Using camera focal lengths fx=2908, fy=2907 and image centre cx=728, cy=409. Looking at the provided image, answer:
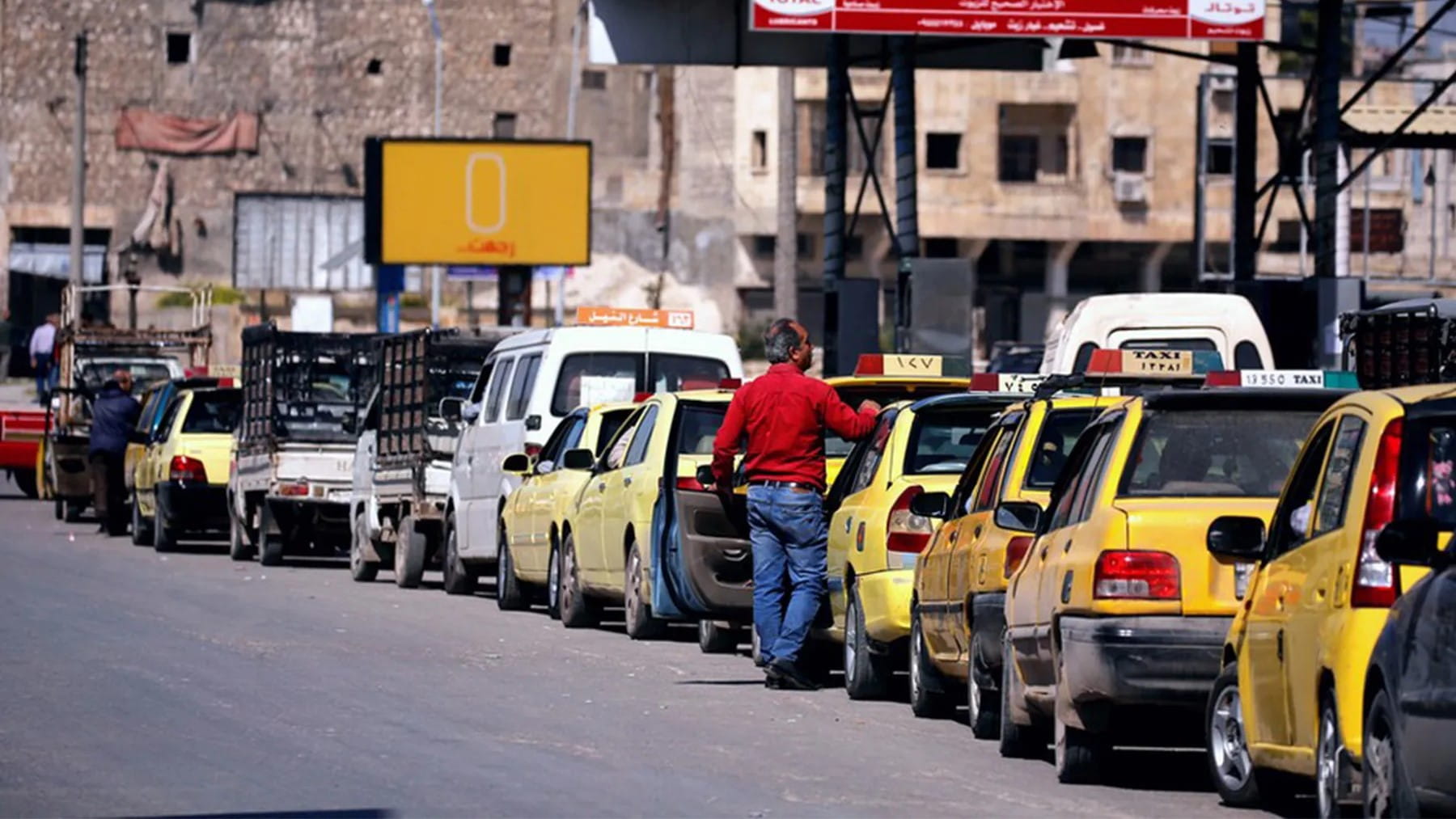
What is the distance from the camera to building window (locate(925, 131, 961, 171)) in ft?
251

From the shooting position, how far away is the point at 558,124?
295 ft

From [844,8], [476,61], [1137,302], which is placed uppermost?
[476,61]

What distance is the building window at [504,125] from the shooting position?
90.9m

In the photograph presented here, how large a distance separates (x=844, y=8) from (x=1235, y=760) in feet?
67.2

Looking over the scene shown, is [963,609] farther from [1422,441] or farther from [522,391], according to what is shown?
[522,391]

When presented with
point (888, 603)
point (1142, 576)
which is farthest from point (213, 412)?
point (1142, 576)

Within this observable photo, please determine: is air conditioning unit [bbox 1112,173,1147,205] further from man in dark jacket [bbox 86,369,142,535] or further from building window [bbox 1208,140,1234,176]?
man in dark jacket [bbox 86,369,142,535]

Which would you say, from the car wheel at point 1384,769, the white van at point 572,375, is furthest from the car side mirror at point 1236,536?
the white van at point 572,375

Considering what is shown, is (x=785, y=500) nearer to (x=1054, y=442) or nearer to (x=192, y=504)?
(x=1054, y=442)


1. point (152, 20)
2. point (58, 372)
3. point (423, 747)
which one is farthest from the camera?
point (152, 20)

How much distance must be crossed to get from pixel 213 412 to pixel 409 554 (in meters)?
6.65

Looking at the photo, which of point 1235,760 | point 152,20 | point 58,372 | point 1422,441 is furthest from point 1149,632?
point 152,20

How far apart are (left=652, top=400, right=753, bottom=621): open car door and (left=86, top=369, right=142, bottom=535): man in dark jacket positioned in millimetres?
17397

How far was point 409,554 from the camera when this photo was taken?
25.0m
